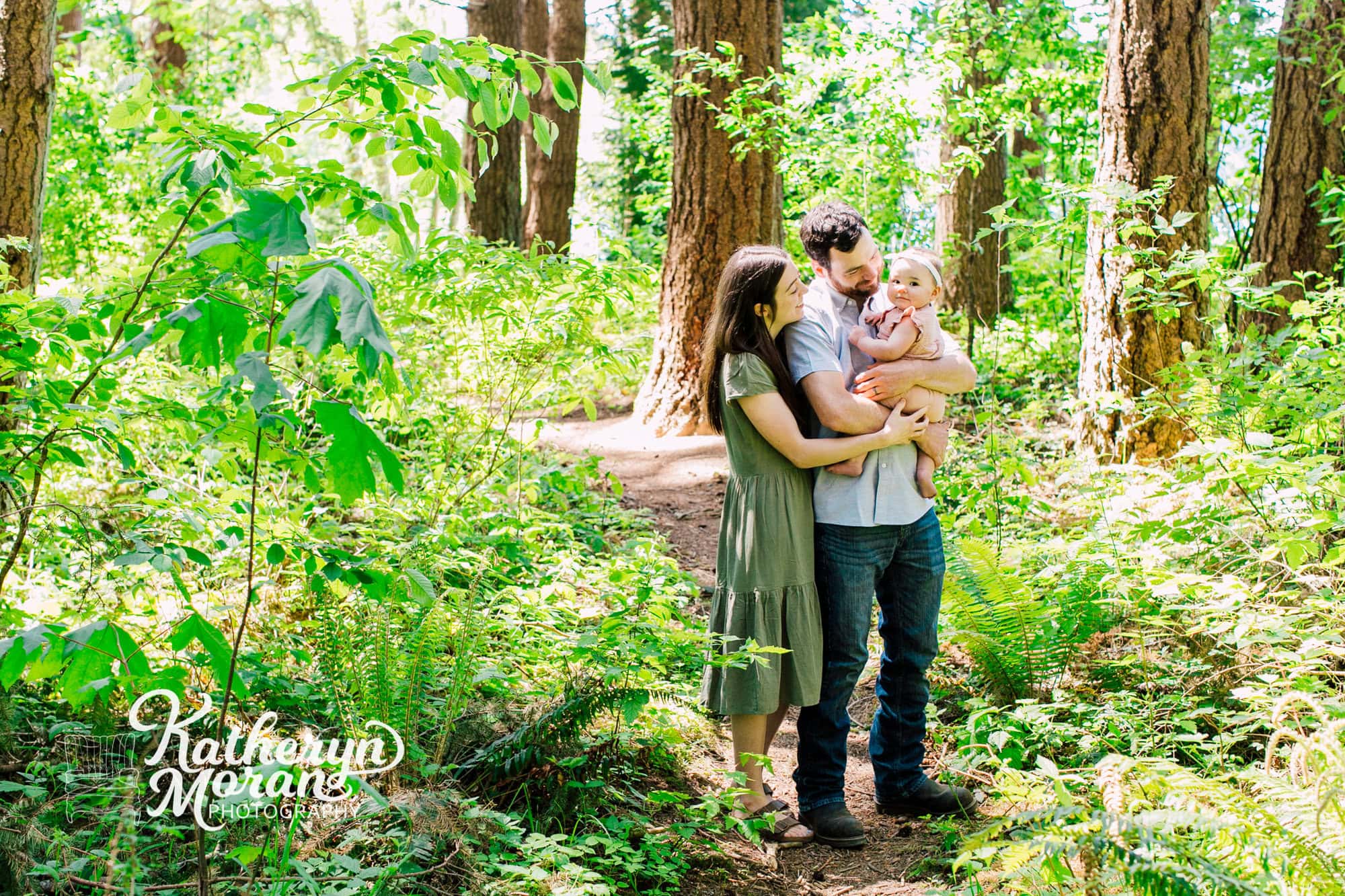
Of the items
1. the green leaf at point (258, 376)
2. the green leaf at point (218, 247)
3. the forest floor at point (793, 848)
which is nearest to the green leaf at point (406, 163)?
the green leaf at point (218, 247)

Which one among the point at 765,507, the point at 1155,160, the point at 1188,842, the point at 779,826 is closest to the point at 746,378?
the point at 765,507

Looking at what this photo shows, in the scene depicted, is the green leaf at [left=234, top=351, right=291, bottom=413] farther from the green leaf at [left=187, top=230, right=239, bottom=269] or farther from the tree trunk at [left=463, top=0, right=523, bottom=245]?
the tree trunk at [left=463, top=0, right=523, bottom=245]

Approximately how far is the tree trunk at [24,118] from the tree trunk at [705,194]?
5.10 m

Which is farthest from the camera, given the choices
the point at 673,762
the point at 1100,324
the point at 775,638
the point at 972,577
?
the point at 1100,324

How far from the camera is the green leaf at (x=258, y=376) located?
6.97 feet

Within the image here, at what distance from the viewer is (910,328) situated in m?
3.67

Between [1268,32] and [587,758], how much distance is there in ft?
27.8

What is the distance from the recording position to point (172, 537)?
13.6 ft

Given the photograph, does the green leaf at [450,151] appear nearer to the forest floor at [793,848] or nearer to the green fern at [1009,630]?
the forest floor at [793,848]

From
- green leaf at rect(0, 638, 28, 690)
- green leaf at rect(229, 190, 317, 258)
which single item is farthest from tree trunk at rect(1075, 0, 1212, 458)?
green leaf at rect(0, 638, 28, 690)

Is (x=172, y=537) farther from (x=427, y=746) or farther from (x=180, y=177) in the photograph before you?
(x=180, y=177)

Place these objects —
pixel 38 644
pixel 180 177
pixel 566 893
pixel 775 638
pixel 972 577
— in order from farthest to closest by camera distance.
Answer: pixel 972 577
pixel 775 638
pixel 566 893
pixel 180 177
pixel 38 644

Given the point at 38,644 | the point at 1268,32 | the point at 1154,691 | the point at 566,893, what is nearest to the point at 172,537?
the point at 38,644

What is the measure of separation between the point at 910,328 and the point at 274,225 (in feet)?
7.64
